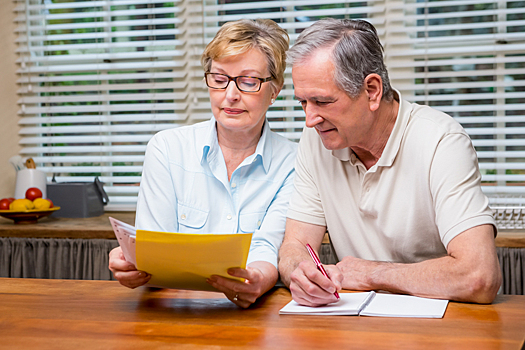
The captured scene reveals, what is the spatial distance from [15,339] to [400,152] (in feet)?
3.43

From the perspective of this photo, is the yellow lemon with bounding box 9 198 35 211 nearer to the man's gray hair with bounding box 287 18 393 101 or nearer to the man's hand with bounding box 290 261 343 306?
the man's gray hair with bounding box 287 18 393 101

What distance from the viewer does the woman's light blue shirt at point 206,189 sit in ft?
5.45

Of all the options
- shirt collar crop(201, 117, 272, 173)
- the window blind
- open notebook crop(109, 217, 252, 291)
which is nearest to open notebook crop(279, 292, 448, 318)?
open notebook crop(109, 217, 252, 291)

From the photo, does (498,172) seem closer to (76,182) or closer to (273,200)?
(273,200)

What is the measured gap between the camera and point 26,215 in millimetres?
2752

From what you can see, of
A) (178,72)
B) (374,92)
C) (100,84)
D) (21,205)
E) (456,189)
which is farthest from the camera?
(100,84)

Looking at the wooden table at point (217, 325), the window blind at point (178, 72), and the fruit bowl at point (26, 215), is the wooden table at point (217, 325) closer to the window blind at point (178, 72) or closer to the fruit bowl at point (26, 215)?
the fruit bowl at point (26, 215)

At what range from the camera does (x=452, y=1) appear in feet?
9.15

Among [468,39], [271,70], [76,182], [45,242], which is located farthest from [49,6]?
[468,39]

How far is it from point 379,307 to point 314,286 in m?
0.15

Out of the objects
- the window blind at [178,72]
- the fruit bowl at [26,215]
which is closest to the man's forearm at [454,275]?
the window blind at [178,72]

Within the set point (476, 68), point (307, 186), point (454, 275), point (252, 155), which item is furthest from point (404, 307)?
point (476, 68)

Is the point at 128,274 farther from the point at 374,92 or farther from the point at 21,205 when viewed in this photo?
the point at 21,205

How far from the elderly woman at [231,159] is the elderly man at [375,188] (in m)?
0.12
